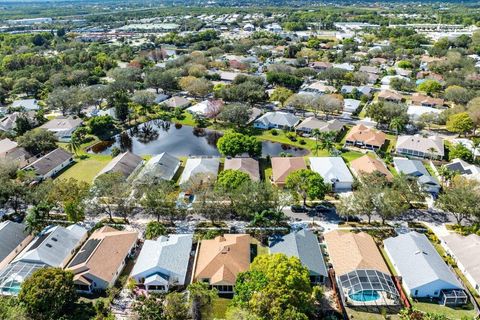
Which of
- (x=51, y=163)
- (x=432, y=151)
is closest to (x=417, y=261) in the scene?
(x=432, y=151)

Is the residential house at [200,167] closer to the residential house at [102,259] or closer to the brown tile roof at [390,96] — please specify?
the residential house at [102,259]

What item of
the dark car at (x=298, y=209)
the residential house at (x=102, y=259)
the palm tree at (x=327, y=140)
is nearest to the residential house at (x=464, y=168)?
the palm tree at (x=327, y=140)

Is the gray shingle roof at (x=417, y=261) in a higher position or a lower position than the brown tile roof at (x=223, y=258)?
lower

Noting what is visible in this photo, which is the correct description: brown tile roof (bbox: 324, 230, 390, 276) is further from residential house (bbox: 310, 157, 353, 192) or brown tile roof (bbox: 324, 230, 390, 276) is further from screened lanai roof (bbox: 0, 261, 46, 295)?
screened lanai roof (bbox: 0, 261, 46, 295)

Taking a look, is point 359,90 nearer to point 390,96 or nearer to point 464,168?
point 390,96

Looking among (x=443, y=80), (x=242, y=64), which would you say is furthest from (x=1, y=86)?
(x=443, y=80)

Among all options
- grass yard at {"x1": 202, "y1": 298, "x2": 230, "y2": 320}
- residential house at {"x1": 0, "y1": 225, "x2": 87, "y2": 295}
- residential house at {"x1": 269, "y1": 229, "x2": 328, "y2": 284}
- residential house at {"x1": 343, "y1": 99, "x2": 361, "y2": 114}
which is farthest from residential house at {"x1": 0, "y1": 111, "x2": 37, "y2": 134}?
residential house at {"x1": 343, "y1": 99, "x2": 361, "y2": 114}
